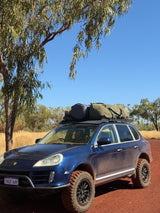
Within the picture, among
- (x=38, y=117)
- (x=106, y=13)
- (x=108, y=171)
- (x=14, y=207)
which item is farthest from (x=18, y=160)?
(x=38, y=117)

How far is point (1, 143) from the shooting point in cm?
1528

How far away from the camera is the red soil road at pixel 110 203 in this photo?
5.09 meters

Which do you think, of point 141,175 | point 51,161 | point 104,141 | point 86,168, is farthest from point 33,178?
point 141,175

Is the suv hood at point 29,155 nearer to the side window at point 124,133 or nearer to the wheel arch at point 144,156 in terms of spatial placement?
the side window at point 124,133

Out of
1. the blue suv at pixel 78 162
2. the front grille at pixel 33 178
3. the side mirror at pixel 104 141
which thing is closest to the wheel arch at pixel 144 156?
the blue suv at pixel 78 162

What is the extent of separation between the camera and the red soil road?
509cm

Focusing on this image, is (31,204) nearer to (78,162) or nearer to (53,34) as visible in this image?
(78,162)

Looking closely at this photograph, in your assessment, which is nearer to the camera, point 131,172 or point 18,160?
point 18,160

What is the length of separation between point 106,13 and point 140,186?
732 cm

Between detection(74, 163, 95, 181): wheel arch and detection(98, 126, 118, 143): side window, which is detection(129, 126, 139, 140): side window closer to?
detection(98, 126, 118, 143): side window

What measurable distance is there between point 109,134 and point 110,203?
5.09 ft

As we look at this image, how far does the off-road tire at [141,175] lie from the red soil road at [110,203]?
0.51 feet

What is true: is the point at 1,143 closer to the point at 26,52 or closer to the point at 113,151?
the point at 26,52

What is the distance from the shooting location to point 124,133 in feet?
22.4
